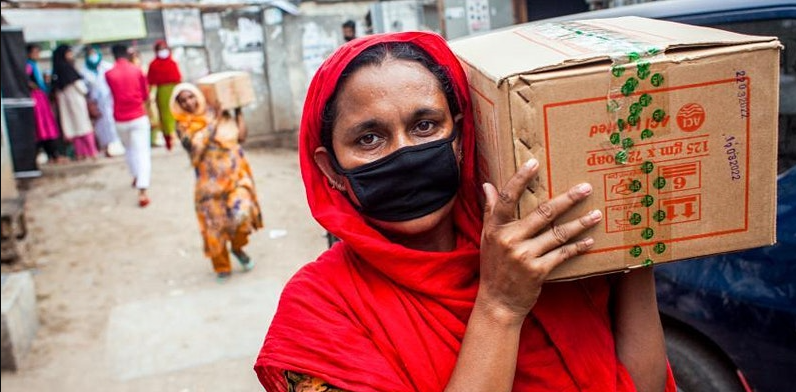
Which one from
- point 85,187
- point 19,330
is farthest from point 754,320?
point 85,187

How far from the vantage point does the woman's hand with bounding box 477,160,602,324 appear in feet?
3.88

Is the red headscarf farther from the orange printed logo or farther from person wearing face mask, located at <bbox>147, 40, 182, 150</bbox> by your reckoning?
the orange printed logo

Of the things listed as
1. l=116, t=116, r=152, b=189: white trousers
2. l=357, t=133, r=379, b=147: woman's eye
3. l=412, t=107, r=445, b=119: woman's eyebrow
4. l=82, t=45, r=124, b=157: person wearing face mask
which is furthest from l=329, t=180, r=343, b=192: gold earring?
l=82, t=45, r=124, b=157: person wearing face mask

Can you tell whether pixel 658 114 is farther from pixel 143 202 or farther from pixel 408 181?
pixel 143 202

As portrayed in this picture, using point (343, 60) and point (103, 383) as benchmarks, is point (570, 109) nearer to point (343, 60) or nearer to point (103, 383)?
point (343, 60)

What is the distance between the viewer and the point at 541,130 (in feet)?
3.86

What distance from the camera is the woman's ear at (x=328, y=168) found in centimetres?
150

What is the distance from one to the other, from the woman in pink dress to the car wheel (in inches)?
465

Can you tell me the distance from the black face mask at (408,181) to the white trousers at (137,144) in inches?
331

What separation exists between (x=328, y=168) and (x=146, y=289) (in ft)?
16.5

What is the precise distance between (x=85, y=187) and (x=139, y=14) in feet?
15.0

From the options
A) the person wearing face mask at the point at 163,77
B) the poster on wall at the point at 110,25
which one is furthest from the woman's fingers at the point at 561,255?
the poster on wall at the point at 110,25

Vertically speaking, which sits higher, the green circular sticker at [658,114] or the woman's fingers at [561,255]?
the green circular sticker at [658,114]

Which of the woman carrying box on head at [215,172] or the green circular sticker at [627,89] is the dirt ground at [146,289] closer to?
the woman carrying box on head at [215,172]
